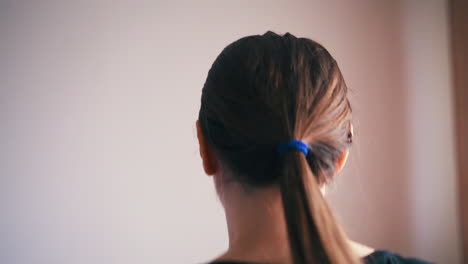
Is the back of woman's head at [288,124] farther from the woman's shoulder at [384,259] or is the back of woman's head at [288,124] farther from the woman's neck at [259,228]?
the woman's shoulder at [384,259]

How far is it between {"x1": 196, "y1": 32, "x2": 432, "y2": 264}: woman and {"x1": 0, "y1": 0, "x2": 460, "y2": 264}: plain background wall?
0.71 meters

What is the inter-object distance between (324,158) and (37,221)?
105 centimetres

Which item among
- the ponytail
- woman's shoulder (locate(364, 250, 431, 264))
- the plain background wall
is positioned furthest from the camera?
the plain background wall

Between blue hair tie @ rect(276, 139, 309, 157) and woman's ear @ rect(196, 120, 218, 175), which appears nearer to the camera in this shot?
blue hair tie @ rect(276, 139, 309, 157)

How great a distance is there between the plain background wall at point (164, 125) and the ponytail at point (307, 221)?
0.85 meters

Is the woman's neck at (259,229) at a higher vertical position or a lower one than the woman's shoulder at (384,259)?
higher

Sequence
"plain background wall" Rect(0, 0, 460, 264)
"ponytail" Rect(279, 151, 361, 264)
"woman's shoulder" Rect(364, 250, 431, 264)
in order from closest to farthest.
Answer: "ponytail" Rect(279, 151, 361, 264), "woman's shoulder" Rect(364, 250, 431, 264), "plain background wall" Rect(0, 0, 460, 264)

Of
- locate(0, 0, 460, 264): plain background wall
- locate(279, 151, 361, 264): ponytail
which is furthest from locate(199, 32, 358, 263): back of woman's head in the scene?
locate(0, 0, 460, 264): plain background wall

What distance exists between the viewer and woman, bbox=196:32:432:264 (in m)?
0.46

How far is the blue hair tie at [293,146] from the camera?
19.0 inches

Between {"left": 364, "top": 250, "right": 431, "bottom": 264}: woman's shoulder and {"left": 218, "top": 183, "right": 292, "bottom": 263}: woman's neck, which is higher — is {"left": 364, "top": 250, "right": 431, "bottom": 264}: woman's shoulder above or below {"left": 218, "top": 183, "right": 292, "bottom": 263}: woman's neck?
below

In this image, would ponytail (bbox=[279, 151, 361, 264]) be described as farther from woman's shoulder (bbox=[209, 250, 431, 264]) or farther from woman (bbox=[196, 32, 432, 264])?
woman's shoulder (bbox=[209, 250, 431, 264])

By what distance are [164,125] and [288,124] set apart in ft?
2.76

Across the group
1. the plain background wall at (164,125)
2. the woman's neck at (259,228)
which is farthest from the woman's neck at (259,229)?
the plain background wall at (164,125)
